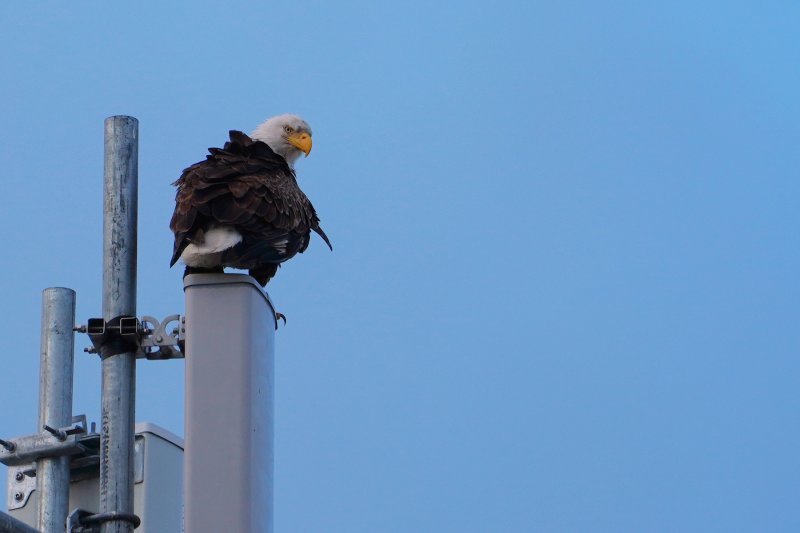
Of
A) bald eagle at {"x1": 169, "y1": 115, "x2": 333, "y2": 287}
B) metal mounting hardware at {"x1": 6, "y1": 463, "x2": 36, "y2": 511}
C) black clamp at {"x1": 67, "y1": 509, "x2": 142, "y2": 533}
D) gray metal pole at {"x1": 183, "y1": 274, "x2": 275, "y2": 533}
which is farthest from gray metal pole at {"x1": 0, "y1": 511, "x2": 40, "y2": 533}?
bald eagle at {"x1": 169, "y1": 115, "x2": 333, "y2": 287}

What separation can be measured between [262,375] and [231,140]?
267 centimetres

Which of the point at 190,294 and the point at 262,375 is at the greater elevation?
the point at 190,294

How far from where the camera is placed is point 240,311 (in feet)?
15.3

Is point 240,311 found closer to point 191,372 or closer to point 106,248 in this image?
point 191,372

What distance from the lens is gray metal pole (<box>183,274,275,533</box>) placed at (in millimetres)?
4324

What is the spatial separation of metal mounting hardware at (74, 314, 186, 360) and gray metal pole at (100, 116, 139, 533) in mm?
37

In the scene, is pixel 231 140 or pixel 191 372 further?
pixel 231 140

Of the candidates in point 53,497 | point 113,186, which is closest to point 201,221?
point 113,186

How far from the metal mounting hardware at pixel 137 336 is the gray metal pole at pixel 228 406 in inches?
10.2

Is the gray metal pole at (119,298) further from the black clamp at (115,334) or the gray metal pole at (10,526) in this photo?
the gray metal pole at (10,526)

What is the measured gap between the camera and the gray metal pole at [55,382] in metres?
5.04

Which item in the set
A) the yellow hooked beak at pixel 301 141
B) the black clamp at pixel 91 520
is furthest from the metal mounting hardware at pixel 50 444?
the yellow hooked beak at pixel 301 141

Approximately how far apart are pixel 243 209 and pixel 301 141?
360 centimetres

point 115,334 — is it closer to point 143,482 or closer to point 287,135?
point 143,482
